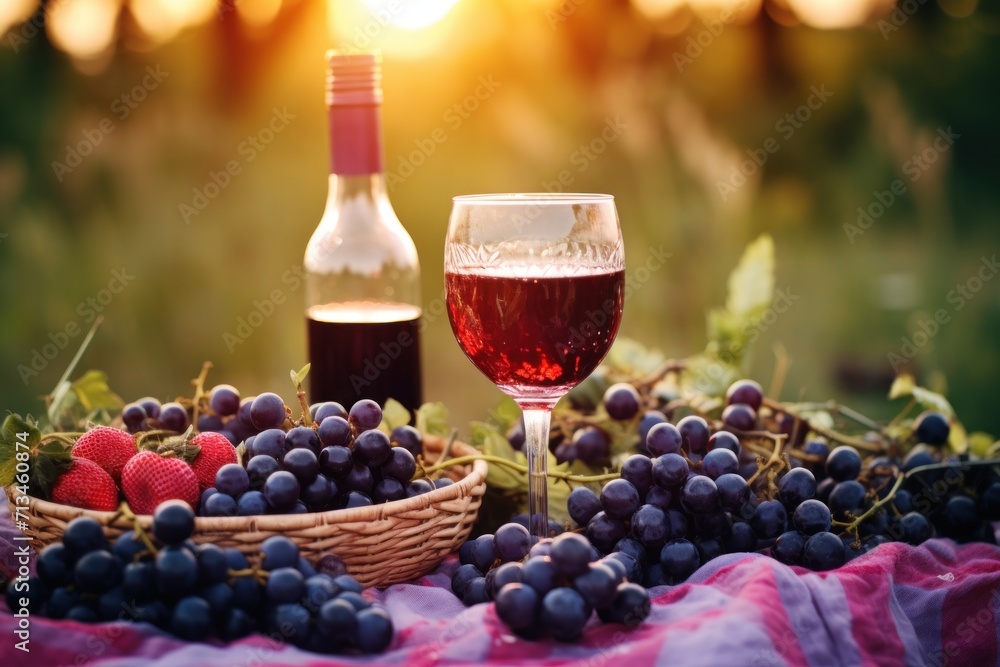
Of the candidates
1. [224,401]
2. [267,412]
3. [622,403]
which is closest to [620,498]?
[622,403]

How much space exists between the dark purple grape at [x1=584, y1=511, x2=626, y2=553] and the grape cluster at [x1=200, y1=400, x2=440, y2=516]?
228 mm

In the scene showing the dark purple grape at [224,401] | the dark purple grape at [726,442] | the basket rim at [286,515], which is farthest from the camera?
the dark purple grape at [224,401]

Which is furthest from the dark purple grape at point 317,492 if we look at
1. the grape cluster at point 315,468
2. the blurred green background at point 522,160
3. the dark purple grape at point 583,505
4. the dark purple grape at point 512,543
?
the blurred green background at point 522,160

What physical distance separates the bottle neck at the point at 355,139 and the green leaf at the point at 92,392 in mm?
538

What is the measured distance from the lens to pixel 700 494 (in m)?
1.14

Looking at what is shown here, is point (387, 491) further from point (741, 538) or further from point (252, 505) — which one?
point (741, 538)

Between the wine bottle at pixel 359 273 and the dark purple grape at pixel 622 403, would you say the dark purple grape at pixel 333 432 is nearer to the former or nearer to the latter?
the wine bottle at pixel 359 273

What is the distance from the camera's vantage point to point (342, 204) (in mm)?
1636

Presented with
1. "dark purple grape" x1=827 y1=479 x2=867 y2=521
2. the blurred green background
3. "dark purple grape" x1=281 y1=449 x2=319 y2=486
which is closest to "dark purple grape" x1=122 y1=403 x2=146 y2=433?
"dark purple grape" x1=281 y1=449 x2=319 y2=486

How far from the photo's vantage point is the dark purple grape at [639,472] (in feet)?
3.89

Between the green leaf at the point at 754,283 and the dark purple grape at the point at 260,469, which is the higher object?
the green leaf at the point at 754,283

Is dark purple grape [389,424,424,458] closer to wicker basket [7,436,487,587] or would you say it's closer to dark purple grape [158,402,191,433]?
wicker basket [7,436,487,587]

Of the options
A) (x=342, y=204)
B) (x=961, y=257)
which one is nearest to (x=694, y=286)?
(x=961, y=257)

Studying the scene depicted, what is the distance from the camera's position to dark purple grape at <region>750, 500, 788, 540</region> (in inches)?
47.3
